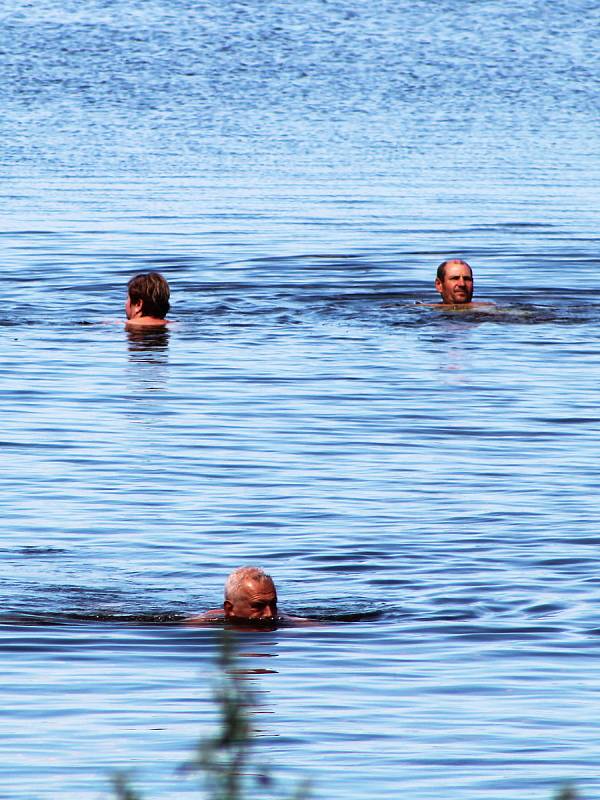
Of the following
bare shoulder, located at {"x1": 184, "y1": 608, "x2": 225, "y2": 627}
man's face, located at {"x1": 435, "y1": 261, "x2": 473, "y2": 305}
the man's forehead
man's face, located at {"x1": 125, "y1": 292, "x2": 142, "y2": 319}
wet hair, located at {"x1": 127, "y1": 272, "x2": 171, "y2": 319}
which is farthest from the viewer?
man's face, located at {"x1": 435, "y1": 261, "x2": 473, "y2": 305}

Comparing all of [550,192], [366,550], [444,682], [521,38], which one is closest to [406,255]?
[550,192]

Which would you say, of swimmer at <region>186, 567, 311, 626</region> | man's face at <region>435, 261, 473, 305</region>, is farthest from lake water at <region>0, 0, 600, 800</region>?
man's face at <region>435, 261, 473, 305</region>

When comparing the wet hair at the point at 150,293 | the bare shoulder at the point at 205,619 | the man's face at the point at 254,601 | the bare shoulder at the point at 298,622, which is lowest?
the bare shoulder at the point at 298,622

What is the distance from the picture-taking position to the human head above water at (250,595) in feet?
36.7

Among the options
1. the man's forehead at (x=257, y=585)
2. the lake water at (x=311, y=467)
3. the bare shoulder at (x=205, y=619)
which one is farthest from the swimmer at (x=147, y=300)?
the man's forehead at (x=257, y=585)

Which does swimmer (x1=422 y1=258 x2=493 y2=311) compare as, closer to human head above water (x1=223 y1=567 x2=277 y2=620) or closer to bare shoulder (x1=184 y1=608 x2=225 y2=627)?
bare shoulder (x1=184 y1=608 x2=225 y2=627)

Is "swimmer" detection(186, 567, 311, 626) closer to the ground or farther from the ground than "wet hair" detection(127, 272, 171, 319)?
closer to the ground

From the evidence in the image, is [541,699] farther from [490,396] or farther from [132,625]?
[490,396]

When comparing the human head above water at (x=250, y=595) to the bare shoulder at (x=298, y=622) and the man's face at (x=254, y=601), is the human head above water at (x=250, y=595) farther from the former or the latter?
the bare shoulder at (x=298, y=622)

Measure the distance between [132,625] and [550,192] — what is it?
24.8 meters

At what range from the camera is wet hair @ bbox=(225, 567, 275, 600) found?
1120 centimetres

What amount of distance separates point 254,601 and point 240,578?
0.53ft

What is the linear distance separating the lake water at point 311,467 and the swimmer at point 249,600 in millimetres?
197

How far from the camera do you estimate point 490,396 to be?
59.5 feet
